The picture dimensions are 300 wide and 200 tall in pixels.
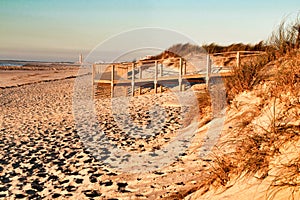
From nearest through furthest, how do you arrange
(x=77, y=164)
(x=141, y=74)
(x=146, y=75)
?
1. (x=77, y=164)
2. (x=141, y=74)
3. (x=146, y=75)

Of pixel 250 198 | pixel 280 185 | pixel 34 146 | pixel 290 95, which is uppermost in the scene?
pixel 290 95

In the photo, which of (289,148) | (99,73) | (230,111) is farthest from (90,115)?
(289,148)

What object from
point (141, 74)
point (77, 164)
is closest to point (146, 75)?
point (141, 74)

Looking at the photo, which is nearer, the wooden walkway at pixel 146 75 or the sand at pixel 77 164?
the sand at pixel 77 164

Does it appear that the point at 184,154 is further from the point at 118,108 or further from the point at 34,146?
the point at 118,108

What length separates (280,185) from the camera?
2854 mm

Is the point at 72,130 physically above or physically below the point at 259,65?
below

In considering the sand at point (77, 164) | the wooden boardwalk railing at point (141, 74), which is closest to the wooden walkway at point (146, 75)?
the wooden boardwalk railing at point (141, 74)

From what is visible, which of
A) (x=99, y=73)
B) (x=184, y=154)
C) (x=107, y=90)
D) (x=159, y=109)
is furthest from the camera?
(x=99, y=73)

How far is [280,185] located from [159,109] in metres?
8.41

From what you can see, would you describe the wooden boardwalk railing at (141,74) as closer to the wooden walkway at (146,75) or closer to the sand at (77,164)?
the wooden walkway at (146,75)

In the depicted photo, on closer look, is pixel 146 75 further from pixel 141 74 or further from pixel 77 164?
pixel 77 164

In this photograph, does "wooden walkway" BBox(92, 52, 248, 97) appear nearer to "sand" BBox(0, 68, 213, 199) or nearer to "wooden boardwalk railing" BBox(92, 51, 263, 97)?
"wooden boardwalk railing" BBox(92, 51, 263, 97)

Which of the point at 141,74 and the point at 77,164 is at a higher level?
the point at 141,74
